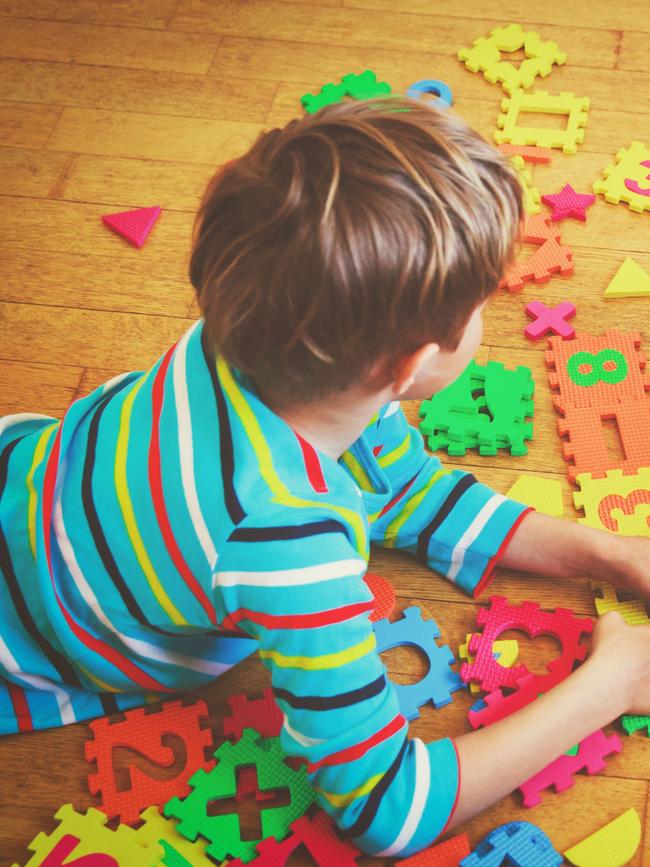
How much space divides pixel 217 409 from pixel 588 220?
3.03 ft

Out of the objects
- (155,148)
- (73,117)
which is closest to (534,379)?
(155,148)

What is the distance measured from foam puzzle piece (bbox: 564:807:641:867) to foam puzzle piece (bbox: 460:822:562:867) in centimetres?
2

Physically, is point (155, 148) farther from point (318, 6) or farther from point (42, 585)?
point (42, 585)

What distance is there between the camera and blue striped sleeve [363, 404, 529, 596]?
3.73 feet

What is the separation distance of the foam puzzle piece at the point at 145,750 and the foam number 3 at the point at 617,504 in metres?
0.53

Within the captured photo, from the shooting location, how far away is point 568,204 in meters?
1.55

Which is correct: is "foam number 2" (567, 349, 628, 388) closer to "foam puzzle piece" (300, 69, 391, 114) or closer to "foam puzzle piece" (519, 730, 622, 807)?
"foam puzzle piece" (519, 730, 622, 807)

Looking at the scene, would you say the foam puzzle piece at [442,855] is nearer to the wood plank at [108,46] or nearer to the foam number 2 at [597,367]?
the foam number 2 at [597,367]

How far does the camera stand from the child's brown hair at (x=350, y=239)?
2.44 feet

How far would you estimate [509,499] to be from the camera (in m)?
1.16

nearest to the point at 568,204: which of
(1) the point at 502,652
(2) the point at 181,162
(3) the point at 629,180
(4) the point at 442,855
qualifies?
(3) the point at 629,180

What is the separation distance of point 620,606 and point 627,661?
120 mm

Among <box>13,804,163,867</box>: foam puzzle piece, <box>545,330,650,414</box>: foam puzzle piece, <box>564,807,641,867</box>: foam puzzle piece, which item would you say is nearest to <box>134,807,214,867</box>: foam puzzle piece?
<box>13,804,163,867</box>: foam puzzle piece

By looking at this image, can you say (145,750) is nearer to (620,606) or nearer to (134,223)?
(620,606)
